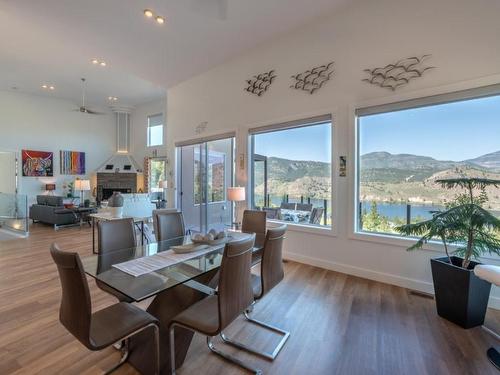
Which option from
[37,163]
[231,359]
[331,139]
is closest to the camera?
[231,359]

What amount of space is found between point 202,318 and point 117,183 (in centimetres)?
955

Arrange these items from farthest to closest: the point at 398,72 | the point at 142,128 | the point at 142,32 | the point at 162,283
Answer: the point at 142,128
the point at 142,32
the point at 398,72
the point at 162,283

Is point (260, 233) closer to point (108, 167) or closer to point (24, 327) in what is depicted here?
point (24, 327)

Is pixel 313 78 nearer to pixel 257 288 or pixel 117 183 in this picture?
pixel 257 288

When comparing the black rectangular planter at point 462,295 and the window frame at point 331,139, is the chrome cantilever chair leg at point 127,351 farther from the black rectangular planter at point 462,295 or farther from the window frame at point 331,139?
the window frame at point 331,139

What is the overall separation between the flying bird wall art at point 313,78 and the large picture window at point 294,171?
1.67 ft

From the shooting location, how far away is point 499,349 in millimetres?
1901

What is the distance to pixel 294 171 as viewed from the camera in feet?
14.1

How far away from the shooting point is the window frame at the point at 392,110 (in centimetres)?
267

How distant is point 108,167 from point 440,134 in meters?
10.4

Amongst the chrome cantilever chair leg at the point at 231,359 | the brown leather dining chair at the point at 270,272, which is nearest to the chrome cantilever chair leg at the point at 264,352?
the brown leather dining chair at the point at 270,272

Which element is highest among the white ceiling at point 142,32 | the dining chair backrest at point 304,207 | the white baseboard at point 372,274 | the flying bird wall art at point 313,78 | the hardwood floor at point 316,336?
the white ceiling at point 142,32

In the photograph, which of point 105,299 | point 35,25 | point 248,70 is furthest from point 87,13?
point 105,299

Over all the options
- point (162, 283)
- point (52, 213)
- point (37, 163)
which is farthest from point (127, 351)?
point (37, 163)
